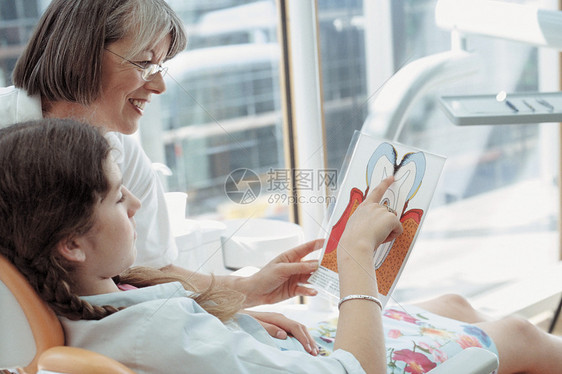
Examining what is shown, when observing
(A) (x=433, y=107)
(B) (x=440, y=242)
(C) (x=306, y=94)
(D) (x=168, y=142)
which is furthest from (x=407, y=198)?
(B) (x=440, y=242)

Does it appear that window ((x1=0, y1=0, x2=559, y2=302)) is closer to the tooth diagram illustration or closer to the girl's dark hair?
the tooth diagram illustration

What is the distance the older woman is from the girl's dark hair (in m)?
0.24

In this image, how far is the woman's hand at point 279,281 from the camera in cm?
111

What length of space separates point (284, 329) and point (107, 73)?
1.80 feet

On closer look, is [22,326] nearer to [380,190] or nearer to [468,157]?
[380,190]

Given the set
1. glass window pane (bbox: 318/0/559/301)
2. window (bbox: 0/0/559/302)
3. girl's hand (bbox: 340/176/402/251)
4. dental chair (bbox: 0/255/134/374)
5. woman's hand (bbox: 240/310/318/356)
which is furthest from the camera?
glass window pane (bbox: 318/0/559/301)

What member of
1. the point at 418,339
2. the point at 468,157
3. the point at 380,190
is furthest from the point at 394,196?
the point at 468,157

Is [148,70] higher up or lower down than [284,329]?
higher up

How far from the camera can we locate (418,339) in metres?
1.06

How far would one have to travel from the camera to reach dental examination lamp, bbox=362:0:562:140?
1.04m

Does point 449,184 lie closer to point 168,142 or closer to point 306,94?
point 306,94

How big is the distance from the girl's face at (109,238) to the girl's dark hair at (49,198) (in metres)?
0.01

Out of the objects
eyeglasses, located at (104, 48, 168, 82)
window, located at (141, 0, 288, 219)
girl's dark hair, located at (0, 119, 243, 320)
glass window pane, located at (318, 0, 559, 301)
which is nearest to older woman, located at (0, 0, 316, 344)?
eyeglasses, located at (104, 48, 168, 82)

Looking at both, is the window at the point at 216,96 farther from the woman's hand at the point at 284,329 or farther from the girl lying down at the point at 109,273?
the girl lying down at the point at 109,273
